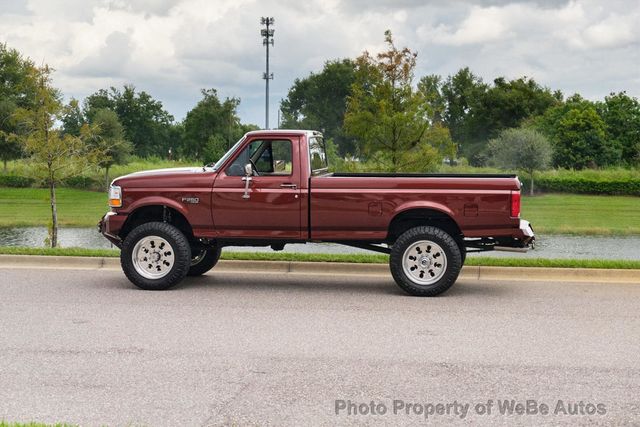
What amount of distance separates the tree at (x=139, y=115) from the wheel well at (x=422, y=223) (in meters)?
69.0

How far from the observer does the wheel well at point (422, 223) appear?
1080cm

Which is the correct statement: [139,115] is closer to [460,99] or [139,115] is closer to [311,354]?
[460,99]

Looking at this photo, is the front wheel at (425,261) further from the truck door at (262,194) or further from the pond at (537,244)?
the pond at (537,244)

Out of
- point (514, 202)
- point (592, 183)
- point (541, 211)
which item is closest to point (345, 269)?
point (514, 202)

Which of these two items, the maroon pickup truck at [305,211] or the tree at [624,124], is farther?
the tree at [624,124]

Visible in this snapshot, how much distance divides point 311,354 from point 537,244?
19.5 m

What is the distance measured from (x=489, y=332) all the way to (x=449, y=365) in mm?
1547

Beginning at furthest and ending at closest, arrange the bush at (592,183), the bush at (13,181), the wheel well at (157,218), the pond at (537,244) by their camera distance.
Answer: the bush at (13,181), the bush at (592,183), the pond at (537,244), the wheel well at (157,218)

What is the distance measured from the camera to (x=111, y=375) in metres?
6.55

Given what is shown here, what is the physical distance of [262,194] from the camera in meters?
10.9

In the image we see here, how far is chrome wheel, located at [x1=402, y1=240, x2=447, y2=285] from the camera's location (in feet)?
34.3

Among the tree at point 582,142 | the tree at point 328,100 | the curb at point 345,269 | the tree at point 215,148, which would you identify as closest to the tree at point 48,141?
the curb at point 345,269

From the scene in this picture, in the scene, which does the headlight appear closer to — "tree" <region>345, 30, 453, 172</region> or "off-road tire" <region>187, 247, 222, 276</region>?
"off-road tire" <region>187, 247, 222, 276</region>

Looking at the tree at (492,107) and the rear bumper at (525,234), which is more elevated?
the tree at (492,107)
